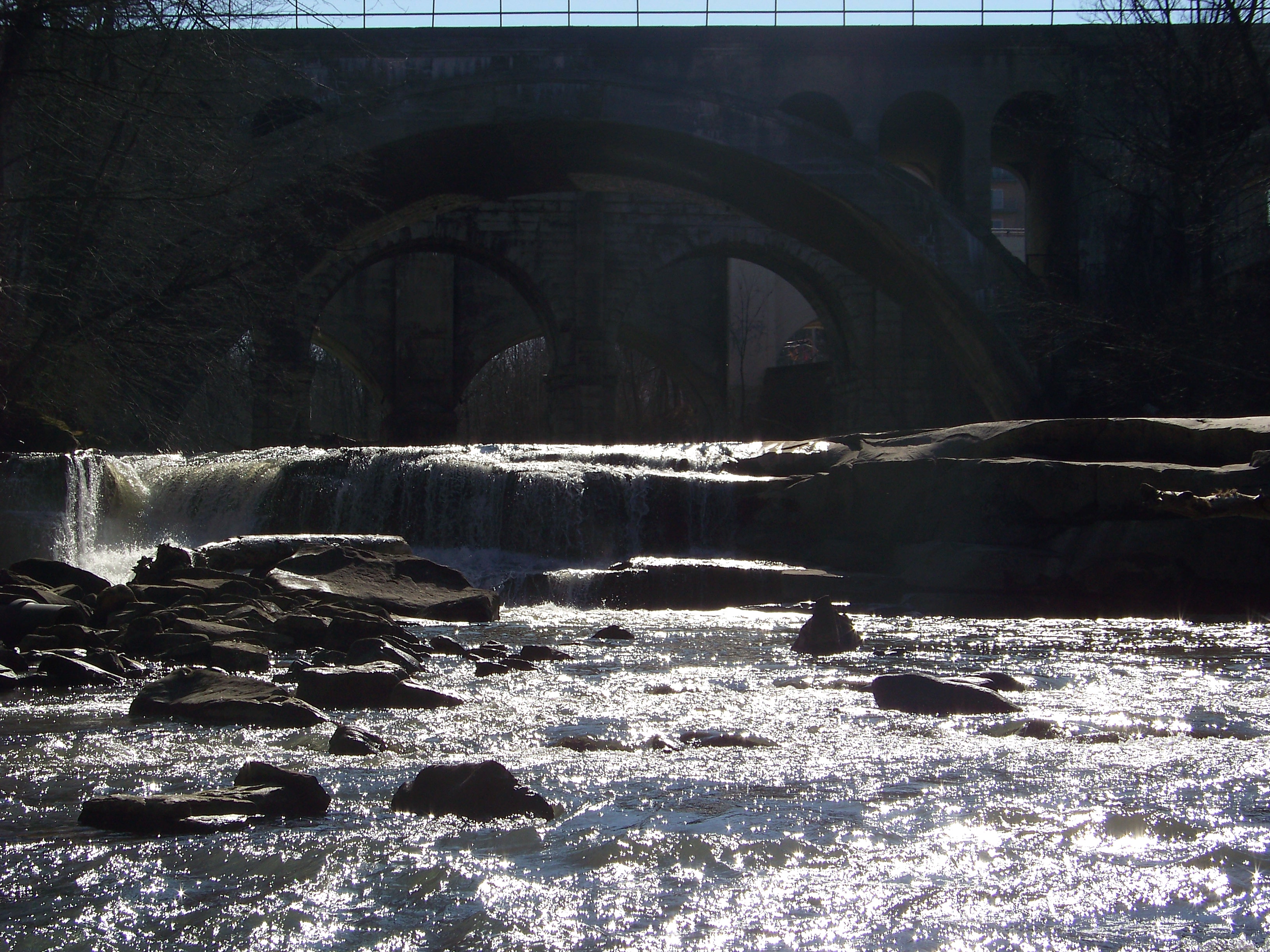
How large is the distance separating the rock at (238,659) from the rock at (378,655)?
39 cm

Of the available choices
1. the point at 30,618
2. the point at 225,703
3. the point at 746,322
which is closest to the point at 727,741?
the point at 225,703

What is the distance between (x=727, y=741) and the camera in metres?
3.85

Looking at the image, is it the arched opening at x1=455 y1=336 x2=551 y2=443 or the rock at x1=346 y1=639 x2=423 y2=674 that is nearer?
the rock at x1=346 y1=639 x2=423 y2=674

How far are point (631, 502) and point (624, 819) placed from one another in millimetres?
9742

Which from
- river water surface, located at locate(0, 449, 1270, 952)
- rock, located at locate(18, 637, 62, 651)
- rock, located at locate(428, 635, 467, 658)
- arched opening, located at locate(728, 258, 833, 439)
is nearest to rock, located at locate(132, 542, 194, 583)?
rock, located at locate(18, 637, 62, 651)

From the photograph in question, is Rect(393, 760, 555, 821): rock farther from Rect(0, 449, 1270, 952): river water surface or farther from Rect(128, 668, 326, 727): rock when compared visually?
Rect(128, 668, 326, 727): rock

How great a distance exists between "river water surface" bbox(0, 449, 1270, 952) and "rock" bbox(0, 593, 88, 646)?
6.19ft

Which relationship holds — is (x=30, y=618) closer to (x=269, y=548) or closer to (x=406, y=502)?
(x=269, y=548)

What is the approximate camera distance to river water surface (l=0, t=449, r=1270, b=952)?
216 centimetres

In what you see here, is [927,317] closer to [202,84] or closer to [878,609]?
[878,609]

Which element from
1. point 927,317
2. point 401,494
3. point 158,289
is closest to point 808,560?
point 401,494

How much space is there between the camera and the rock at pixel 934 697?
448cm

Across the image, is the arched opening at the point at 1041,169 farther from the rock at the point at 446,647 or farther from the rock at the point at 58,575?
the rock at the point at 58,575

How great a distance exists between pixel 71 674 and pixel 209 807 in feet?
8.69
